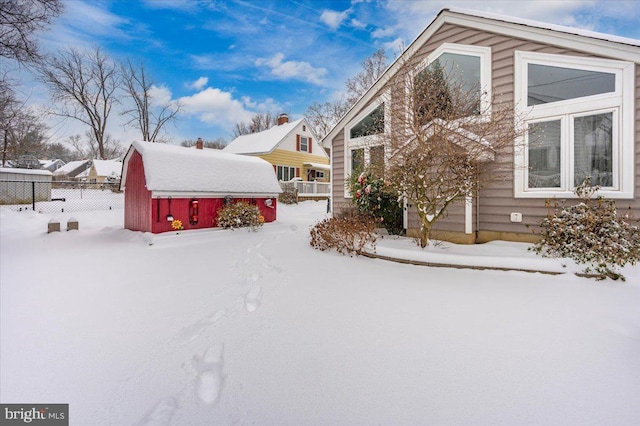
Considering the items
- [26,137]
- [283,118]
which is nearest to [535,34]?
[283,118]

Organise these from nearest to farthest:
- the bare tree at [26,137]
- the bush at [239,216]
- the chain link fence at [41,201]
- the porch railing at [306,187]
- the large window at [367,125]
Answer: the large window at [367,125] → the bush at [239,216] → the chain link fence at [41,201] → the bare tree at [26,137] → the porch railing at [306,187]

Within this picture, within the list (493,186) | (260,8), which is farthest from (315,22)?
(493,186)

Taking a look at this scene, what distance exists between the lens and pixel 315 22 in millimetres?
11227

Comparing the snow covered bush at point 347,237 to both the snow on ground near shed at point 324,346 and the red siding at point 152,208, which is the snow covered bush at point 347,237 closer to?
the snow on ground near shed at point 324,346

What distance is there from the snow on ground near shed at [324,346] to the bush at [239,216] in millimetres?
4774

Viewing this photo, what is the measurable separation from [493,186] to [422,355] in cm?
590

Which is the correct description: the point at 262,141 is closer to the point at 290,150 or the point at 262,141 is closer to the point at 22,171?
the point at 290,150

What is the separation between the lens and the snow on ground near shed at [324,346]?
195 centimetres

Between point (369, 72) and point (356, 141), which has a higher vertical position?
point (369, 72)

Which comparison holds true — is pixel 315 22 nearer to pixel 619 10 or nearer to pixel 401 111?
pixel 401 111

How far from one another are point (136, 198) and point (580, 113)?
40.1 ft

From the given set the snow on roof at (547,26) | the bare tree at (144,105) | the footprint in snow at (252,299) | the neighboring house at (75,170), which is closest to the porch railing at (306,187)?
the snow on roof at (547,26)

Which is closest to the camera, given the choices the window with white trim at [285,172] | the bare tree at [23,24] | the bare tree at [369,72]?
the bare tree at [23,24]

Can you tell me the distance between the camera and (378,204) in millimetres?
8172
